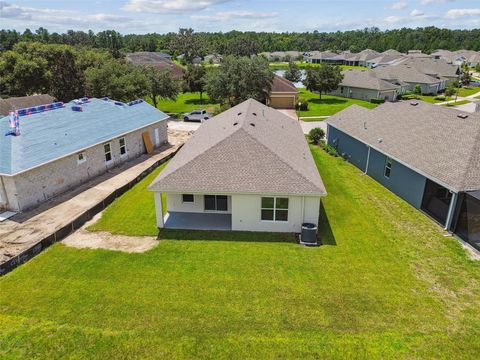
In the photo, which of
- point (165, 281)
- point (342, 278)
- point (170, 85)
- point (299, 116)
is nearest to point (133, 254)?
point (165, 281)

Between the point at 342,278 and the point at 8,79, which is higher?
the point at 8,79

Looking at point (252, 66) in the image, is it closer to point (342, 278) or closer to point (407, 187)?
point (407, 187)

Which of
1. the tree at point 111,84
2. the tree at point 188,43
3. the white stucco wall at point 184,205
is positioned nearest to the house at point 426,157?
the white stucco wall at point 184,205

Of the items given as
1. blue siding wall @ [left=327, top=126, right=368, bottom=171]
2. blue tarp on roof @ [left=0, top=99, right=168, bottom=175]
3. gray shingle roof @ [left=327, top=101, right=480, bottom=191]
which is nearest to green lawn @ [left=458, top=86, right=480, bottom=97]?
blue siding wall @ [left=327, top=126, right=368, bottom=171]

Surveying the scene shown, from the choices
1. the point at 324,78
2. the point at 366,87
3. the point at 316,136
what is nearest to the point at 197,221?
the point at 316,136

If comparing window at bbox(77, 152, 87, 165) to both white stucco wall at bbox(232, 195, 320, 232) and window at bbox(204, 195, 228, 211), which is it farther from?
white stucco wall at bbox(232, 195, 320, 232)

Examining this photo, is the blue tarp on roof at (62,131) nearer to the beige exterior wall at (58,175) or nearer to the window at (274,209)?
the beige exterior wall at (58,175)
